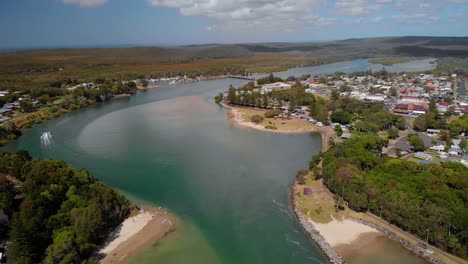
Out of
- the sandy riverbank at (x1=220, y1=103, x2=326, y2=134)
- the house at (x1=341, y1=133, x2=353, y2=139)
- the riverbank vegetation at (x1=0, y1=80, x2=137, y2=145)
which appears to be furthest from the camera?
the sandy riverbank at (x1=220, y1=103, x2=326, y2=134)

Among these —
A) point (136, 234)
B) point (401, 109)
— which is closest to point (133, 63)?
point (401, 109)

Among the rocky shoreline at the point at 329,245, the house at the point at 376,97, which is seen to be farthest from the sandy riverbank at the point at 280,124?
the rocky shoreline at the point at 329,245

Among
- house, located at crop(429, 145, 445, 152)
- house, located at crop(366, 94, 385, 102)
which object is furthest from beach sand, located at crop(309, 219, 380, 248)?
house, located at crop(366, 94, 385, 102)

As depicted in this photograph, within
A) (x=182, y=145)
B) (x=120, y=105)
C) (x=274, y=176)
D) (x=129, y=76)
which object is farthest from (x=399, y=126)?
(x=129, y=76)

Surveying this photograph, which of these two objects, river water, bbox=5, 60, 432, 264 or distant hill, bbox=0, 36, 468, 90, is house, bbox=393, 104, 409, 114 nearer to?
river water, bbox=5, 60, 432, 264

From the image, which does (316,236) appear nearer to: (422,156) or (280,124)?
(422,156)

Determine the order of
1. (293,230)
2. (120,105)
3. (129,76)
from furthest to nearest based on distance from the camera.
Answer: (129,76) < (120,105) < (293,230)

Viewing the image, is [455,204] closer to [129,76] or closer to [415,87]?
[415,87]
